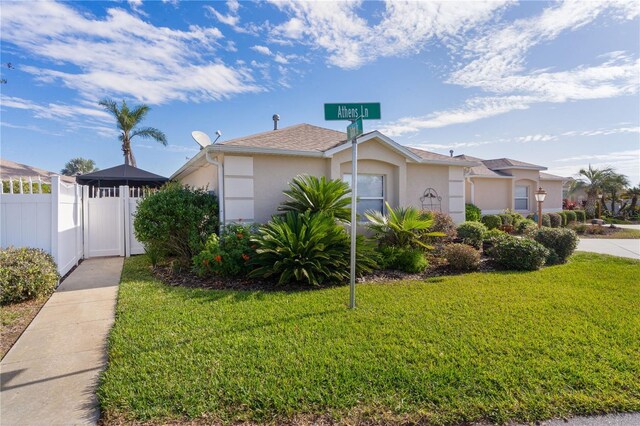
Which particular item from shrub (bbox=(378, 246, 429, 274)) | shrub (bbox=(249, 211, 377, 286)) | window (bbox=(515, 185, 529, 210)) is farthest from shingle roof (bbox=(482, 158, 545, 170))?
shrub (bbox=(249, 211, 377, 286))

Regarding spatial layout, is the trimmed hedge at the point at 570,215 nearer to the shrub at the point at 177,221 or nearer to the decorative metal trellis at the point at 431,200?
the decorative metal trellis at the point at 431,200

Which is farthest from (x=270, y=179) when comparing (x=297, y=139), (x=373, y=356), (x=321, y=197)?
(x=373, y=356)

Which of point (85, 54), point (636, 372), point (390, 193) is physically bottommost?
point (636, 372)

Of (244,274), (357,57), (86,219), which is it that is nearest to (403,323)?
(244,274)

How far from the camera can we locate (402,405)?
2.63 m

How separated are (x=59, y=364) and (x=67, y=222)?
5.33 meters

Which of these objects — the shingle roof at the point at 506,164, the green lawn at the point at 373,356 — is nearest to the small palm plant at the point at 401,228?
the green lawn at the point at 373,356

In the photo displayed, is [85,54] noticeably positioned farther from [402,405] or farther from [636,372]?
[636,372]

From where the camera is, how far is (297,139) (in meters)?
9.63

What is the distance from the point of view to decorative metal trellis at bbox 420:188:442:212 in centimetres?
1090

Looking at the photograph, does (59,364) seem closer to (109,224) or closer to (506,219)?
(109,224)

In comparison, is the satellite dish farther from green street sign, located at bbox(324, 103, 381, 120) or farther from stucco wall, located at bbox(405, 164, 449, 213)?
stucco wall, located at bbox(405, 164, 449, 213)

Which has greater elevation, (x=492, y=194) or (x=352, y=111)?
(x=352, y=111)

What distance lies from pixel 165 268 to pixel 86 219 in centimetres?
385
